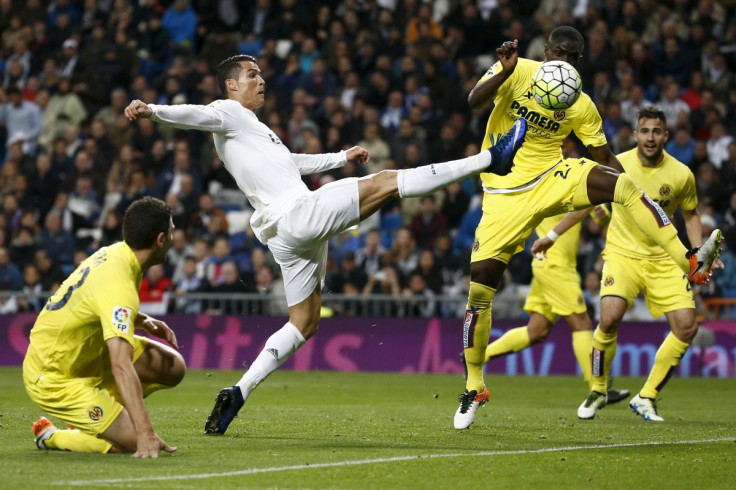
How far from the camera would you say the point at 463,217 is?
18.6 m

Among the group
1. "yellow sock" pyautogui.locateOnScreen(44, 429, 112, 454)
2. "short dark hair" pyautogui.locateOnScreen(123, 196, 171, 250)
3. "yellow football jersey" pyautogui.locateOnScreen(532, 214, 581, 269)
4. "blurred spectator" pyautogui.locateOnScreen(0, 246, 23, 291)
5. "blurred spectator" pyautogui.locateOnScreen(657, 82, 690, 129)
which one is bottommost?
"blurred spectator" pyautogui.locateOnScreen(0, 246, 23, 291)

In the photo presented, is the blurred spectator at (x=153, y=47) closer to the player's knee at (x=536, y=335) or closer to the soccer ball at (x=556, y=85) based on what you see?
the player's knee at (x=536, y=335)

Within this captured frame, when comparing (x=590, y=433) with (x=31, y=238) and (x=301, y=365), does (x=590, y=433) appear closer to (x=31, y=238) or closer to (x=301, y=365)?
(x=301, y=365)

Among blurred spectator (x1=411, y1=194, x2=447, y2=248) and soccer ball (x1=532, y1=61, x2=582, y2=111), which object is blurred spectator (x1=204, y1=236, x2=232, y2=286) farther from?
soccer ball (x1=532, y1=61, x2=582, y2=111)

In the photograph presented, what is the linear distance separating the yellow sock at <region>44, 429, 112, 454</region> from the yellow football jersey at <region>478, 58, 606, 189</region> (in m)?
3.71

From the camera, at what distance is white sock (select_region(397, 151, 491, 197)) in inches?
305

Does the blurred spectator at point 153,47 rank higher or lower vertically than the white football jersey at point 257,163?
higher

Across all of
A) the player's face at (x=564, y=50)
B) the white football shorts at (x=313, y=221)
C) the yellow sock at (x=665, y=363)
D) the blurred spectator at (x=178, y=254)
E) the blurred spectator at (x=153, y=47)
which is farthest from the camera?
the blurred spectator at (x=153, y=47)

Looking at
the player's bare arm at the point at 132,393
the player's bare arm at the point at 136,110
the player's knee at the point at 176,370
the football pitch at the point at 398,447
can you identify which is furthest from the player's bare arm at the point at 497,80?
the player's bare arm at the point at 132,393

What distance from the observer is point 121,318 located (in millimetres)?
6355

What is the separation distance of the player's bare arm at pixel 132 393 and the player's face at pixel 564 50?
4475 mm

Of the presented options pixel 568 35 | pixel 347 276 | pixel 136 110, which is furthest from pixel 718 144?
pixel 136 110

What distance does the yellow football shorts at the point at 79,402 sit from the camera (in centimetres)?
666

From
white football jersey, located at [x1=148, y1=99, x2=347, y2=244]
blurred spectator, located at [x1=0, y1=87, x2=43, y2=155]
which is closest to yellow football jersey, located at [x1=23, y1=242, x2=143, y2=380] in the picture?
white football jersey, located at [x1=148, y1=99, x2=347, y2=244]
